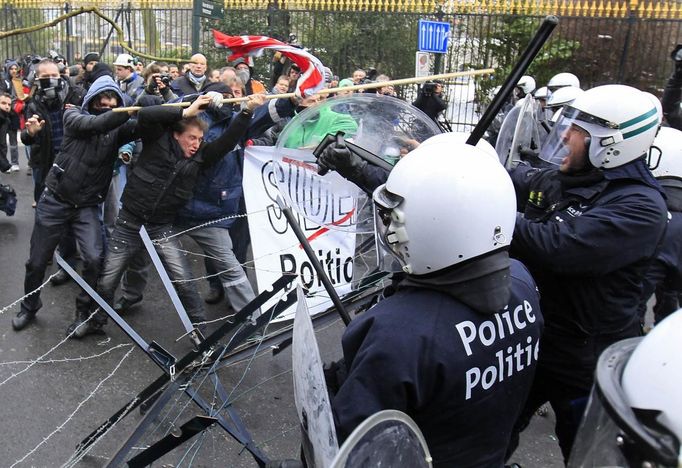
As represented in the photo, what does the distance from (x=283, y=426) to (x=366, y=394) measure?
2460 millimetres

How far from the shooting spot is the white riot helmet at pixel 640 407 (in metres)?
1.06

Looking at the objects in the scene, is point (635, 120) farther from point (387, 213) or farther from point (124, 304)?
point (124, 304)

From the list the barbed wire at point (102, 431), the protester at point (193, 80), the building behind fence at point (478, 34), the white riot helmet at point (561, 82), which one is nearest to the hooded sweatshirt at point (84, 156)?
the barbed wire at point (102, 431)

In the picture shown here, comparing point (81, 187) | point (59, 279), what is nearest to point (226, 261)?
point (81, 187)

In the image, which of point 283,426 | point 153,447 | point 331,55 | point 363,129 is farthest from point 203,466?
point 331,55

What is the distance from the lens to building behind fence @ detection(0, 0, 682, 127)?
11.0 meters

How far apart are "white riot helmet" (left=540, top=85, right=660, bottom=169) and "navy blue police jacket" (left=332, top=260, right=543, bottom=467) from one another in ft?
3.16

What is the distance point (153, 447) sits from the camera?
8.64 feet

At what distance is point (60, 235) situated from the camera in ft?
16.2

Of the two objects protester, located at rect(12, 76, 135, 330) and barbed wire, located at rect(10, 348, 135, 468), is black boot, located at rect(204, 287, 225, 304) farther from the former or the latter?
barbed wire, located at rect(10, 348, 135, 468)

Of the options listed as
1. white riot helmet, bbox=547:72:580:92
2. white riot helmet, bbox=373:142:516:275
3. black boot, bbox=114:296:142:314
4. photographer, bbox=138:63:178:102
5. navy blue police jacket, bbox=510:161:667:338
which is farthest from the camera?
white riot helmet, bbox=547:72:580:92

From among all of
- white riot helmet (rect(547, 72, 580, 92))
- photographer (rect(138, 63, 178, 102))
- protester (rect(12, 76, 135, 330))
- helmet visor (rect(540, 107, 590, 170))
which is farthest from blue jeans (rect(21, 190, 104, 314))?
white riot helmet (rect(547, 72, 580, 92))

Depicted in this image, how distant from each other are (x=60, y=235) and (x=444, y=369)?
397 centimetres

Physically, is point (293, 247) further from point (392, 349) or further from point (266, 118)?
point (392, 349)
